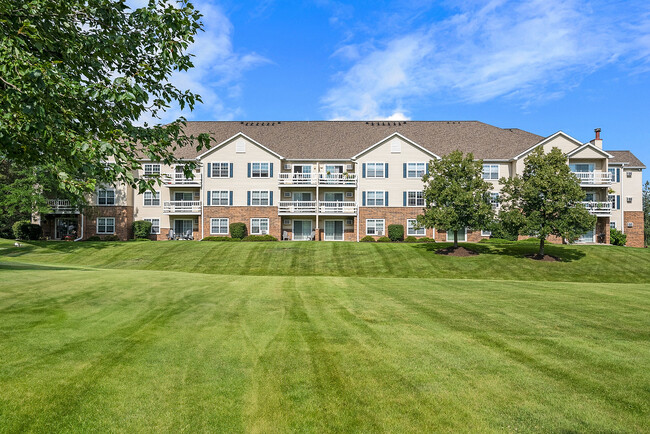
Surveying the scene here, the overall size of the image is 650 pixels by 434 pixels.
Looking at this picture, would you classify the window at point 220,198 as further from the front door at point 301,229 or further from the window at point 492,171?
the window at point 492,171

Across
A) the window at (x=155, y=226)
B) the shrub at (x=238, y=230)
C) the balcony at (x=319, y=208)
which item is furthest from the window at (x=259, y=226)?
the window at (x=155, y=226)

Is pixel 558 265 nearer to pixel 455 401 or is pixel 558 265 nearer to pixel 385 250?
pixel 385 250

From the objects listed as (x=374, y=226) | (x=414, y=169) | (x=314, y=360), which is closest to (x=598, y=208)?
(x=414, y=169)

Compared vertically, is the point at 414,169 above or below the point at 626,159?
below

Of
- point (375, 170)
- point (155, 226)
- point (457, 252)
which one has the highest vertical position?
point (375, 170)

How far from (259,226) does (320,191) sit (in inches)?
306

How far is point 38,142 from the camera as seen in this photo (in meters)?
6.96

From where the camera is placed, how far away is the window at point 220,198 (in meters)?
42.2

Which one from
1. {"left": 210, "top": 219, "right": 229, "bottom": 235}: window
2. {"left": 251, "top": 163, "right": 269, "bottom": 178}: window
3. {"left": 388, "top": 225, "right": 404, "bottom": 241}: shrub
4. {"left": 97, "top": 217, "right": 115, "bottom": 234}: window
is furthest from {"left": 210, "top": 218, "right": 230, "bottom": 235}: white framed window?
{"left": 388, "top": 225, "right": 404, "bottom": 241}: shrub

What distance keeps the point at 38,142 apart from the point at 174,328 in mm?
4266

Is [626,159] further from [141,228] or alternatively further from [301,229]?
[141,228]

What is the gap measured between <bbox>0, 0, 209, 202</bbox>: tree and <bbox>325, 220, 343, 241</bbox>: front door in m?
33.8

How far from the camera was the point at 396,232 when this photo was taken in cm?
3959

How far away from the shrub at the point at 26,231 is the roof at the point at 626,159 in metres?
65.5
